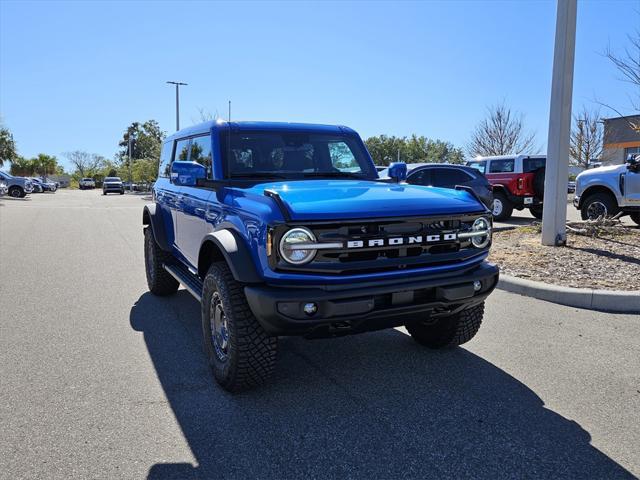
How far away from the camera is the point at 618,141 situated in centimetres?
3666

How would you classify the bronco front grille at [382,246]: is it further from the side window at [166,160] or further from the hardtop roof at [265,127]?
the side window at [166,160]

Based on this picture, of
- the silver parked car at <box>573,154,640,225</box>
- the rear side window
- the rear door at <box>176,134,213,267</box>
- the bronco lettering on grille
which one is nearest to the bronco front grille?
the bronco lettering on grille

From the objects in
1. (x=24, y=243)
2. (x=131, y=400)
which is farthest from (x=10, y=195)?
(x=131, y=400)

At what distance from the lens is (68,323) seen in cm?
512

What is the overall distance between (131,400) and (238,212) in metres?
1.42

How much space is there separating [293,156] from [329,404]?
87.2 inches

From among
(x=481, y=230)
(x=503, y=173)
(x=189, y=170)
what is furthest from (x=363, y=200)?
(x=503, y=173)

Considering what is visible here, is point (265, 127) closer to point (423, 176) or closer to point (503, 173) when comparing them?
point (423, 176)

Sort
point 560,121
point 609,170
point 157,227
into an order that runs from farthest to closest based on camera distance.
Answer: point 609,170, point 560,121, point 157,227

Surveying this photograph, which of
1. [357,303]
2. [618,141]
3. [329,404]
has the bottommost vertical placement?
[329,404]

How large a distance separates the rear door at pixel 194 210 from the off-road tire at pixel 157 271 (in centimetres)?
67

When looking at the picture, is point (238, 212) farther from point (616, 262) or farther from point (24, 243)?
point (24, 243)

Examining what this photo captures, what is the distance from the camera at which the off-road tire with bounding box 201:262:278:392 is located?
3236 mm

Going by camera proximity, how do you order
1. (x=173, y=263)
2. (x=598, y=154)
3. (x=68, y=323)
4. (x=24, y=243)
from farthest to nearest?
(x=598, y=154) → (x=24, y=243) → (x=173, y=263) → (x=68, y=323)
